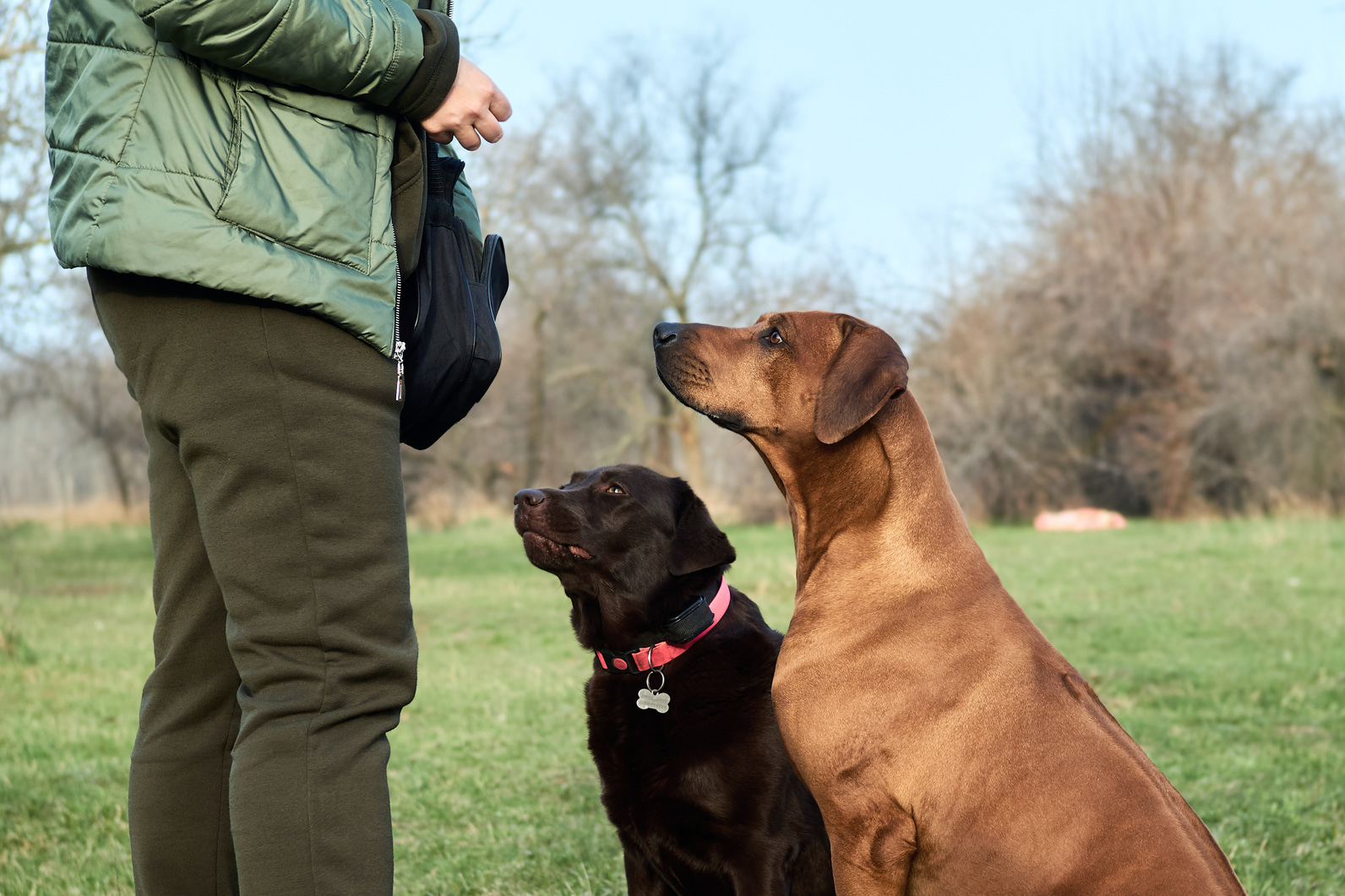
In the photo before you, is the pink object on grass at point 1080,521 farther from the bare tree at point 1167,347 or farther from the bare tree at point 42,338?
the bare tree at point 42,338

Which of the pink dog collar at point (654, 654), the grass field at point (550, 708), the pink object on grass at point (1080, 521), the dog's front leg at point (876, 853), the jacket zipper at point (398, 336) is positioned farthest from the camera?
the pink object on grass at point (1080, 521)

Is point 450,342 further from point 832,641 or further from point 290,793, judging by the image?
point 832,641

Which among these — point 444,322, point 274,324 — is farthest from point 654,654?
point 274,324

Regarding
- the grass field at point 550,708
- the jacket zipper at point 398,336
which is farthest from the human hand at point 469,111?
the grass field at point 550,708

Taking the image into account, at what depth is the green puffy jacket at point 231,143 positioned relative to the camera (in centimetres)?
165

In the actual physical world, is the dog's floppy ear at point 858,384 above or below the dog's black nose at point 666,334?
below

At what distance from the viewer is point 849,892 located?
7.30 ft

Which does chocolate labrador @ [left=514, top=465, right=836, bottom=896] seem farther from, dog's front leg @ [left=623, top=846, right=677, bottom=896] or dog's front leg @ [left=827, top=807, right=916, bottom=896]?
dog's front leg @ [left=827, top=807, right=916, bottom=896]

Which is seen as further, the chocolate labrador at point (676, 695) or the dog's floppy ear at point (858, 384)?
the chocolate labrador at point (676, 695)

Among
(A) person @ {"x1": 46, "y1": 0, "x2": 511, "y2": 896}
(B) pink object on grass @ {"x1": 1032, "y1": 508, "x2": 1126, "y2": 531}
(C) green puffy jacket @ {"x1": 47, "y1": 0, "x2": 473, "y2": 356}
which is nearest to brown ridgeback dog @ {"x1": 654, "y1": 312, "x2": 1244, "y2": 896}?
(A) person @ {"x1": 46, "y1": 0, "x2": 511, "y2": 896}

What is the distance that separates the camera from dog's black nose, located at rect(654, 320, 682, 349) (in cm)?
289

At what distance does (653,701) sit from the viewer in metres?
2.85

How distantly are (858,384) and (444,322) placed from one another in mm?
1006

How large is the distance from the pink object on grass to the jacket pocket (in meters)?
21.6
